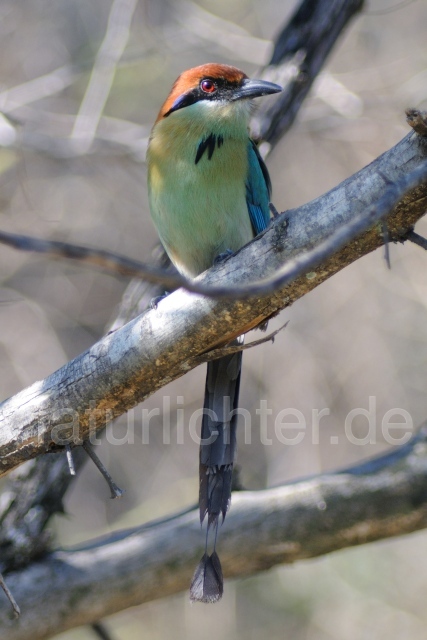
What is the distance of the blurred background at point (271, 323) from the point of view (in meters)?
5.68

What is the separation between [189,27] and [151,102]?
3.55 feet

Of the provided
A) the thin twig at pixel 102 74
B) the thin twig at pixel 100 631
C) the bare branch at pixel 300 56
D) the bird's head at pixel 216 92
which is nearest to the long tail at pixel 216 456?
the thin twig at pixel 100 631

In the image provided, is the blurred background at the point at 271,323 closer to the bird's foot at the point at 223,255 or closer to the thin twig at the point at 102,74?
the thin twig at the point at 102,74

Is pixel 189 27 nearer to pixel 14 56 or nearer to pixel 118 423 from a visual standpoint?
pixel 14 56

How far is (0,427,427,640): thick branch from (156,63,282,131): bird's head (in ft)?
6.05

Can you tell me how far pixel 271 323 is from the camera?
20.5 feet

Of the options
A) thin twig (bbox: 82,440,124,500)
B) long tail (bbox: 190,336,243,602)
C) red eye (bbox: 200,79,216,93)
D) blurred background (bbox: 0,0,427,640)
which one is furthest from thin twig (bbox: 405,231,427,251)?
blurred background (bbox: 0,0,427,640)

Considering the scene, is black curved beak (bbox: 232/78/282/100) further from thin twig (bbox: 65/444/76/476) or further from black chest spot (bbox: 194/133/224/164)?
thin twig (bbox: 65/444/76/476)

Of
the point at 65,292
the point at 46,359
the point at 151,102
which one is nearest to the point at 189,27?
A: the point at 151,102

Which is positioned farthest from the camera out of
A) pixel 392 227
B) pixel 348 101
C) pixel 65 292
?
pixel 65 292

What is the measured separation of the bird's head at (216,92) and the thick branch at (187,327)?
139cm

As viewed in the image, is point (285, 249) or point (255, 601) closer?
point (285, 249)

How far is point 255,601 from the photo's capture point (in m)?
5.84

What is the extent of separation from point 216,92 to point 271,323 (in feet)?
9.15
